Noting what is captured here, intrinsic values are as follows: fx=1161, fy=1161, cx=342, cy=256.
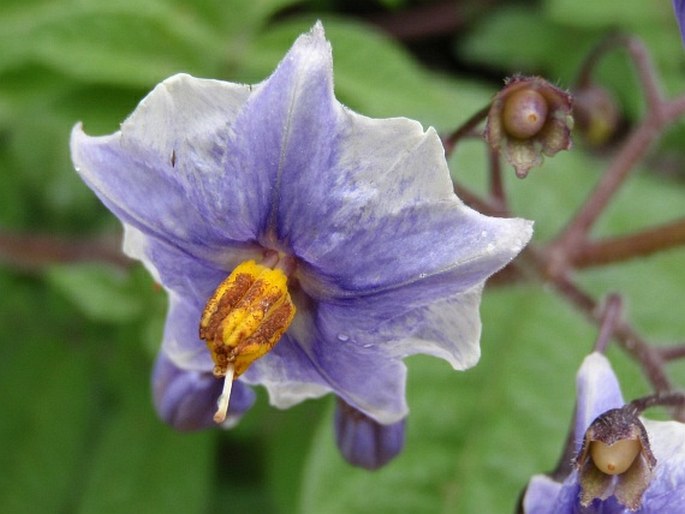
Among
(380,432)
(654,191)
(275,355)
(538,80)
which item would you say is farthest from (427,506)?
(654,191)

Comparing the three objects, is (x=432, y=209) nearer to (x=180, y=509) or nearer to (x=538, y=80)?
(x=538, y=80)

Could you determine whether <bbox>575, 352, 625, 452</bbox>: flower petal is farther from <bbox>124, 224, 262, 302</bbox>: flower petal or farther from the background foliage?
the background foliage

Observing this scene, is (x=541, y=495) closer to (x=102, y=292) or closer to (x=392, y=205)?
(x=392, y=205)

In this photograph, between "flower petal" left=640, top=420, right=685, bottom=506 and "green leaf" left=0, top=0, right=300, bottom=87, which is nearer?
"flower petal" left=640, top=420, right=685, bottom=506

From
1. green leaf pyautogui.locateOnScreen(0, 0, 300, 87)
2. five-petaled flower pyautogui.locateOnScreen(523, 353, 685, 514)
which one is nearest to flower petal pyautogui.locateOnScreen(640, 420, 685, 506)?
five-petaled flower pyautogui.locateOnScreen(523, 353, 685, 514)

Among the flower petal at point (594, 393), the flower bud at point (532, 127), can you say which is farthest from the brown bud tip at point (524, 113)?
the flower petal at point (594, 393)

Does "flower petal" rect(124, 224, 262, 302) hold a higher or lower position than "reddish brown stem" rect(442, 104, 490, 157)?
lower

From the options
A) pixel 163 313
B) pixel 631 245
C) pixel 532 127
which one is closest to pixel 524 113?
pixel 532 127

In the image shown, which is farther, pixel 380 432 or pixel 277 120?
pixel 380 432
